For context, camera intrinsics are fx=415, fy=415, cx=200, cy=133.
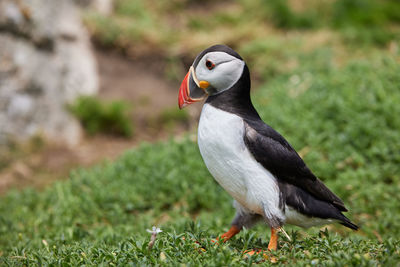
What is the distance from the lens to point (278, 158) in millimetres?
2768

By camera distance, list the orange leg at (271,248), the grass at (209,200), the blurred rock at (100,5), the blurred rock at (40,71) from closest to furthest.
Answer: the orange leg at (271,248) < the grass at (209,200) < the blurred rock at (40,71) < the blurred rock at (100,5)

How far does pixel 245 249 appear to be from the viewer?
273 cm


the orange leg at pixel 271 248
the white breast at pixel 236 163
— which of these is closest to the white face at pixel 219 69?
the white breast at pixel 236 163

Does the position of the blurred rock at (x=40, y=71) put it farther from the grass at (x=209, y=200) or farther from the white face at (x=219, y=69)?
the white face at (x=219, y=69)

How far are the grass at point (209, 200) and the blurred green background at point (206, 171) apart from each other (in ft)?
0.05

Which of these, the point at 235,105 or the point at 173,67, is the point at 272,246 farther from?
the point at 173,67

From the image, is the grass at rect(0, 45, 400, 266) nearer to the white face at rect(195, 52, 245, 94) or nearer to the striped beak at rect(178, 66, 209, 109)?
the striped beak at rect(178, 66, 209, 109)

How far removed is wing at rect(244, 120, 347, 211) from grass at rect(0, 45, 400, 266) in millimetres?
347

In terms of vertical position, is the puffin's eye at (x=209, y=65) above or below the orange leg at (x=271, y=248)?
above

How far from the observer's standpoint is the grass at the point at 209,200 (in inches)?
105

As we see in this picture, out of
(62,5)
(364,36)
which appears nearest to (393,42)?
(364,36)

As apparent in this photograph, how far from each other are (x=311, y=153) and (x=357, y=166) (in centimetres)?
53

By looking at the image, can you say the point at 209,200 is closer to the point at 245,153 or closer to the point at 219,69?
the point at 245,153

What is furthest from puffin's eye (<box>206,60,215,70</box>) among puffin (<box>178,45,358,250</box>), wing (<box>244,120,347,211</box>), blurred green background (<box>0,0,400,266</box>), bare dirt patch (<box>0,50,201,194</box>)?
bare dirt patch (<box>0,50,201,194</box>)
